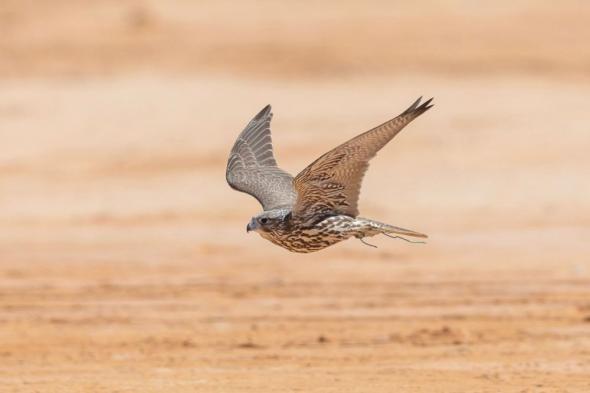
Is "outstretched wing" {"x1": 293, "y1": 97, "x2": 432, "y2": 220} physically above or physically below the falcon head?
above

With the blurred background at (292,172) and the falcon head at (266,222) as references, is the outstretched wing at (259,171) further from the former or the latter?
the blurred background at (292,172)

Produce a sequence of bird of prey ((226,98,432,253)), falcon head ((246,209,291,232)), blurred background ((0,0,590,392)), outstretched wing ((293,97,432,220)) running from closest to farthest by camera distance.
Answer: outstretched wing ((293,97,432,220)), bird of prey ((226,98,432,253)), falcon head ((246,209,291,232)), blurred background ((0,0,590,392))

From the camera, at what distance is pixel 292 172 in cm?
1612

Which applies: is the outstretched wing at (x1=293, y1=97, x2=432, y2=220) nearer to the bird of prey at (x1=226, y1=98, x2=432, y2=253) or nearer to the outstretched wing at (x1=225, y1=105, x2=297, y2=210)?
the bird of prey at (x1=226, y1=98, x2=432, y2=253)

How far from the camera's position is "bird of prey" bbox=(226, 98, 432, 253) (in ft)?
24.0

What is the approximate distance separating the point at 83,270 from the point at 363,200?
403cm

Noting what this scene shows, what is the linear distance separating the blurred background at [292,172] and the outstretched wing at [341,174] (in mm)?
1009

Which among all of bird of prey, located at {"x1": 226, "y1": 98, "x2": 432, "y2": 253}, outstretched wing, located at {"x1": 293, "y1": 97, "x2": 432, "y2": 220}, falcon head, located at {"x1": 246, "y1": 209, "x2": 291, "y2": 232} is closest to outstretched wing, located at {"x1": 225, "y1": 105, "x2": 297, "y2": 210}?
bird of prey, located at {"x1": 226, "y1": 98, "x2": 432, "y2": 253}

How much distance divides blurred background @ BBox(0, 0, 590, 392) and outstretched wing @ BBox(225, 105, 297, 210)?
101 cm

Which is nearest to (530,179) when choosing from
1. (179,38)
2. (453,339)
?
(453,339)

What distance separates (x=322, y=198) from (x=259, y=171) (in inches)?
47.4

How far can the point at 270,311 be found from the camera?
1023 cm

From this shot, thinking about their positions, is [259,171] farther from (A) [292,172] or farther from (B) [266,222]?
A: (A) [292,172]

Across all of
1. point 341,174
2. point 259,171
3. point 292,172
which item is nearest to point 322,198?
point 341,174
